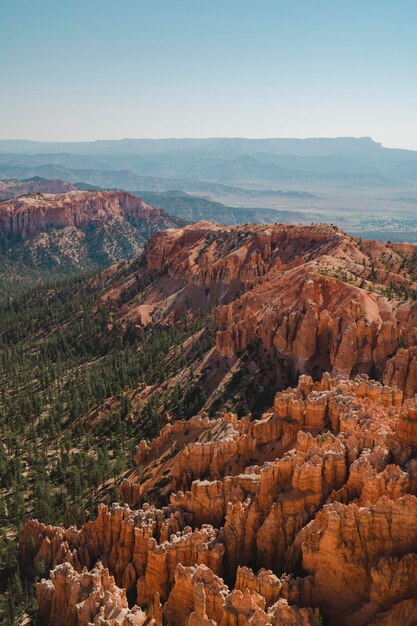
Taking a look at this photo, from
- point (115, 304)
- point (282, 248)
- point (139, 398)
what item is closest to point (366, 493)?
point (139, 398)

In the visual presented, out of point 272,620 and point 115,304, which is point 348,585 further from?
point 115,304

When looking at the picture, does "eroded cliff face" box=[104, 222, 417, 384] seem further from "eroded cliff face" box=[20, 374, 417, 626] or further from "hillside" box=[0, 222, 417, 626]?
"eroded cliff face" box=[20, 374, 417, 626]

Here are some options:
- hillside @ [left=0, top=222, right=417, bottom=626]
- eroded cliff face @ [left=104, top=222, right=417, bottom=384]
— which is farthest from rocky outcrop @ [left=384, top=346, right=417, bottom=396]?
eroded cliff face @ [left=104, top=222, right=417, bottom=384]

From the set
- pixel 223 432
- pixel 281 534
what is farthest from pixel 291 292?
pixel 281 534

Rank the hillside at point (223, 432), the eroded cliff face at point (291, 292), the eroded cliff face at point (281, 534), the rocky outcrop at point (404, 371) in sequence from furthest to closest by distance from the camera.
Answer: the eroded cliff face at point (291, 292)
the rocky outcrop at point (404, 371)
the hillside at point (223, 432)
the eroded cliff face at point (281, 534)

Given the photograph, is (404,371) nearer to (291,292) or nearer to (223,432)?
(223,432)

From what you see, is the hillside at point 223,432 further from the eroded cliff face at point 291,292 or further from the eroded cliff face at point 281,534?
the eroded cliff face at point 291,292

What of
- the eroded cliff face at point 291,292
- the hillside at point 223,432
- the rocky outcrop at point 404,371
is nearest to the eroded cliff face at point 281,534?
the hillside at point 223,432
